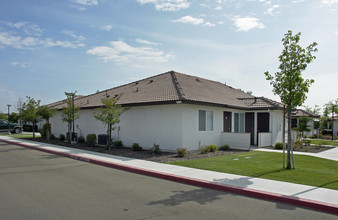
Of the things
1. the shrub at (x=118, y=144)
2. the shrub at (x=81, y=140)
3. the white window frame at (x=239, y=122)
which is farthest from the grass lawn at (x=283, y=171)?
the shrub at (x=81, y=140)

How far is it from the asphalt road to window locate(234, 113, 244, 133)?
1254 cm

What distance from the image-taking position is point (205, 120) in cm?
1709

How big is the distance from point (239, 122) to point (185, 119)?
7.03 m

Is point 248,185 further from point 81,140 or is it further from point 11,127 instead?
point 11,127

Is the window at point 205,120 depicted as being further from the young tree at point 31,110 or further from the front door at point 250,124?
the young tree at point 31,110

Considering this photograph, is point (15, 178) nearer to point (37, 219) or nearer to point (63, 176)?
point (63, 176)

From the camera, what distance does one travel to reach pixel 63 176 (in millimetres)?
9414

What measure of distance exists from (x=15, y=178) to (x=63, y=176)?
1478 mm

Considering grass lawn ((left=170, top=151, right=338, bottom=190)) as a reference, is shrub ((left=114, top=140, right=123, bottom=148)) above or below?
above

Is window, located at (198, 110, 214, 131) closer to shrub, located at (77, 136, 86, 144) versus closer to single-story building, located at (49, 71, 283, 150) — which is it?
single-story building, located at (49, 71, 283, 150)

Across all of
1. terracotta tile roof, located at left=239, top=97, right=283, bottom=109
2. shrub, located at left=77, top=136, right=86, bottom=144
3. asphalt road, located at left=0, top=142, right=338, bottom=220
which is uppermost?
terracotta tile roof, located at left=239, top=97, right=283, bottom=109

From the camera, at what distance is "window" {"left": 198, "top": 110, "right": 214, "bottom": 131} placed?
16.7 metres

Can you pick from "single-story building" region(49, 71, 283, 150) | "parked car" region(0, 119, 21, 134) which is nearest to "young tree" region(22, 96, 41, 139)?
"single-story building" region(49, 71, 283, 150)

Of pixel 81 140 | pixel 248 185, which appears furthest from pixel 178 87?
pixel 248 185
